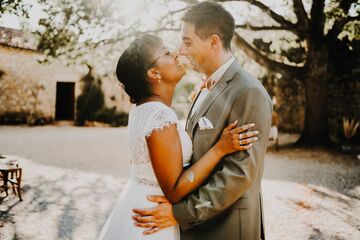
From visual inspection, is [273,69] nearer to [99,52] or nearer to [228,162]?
[99,52]

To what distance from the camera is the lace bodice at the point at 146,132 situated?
2.18 m

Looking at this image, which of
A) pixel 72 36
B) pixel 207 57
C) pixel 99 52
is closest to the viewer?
pixel 207 57

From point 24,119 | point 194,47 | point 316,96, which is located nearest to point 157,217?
point 194,47

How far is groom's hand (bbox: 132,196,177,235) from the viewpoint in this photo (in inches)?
87.8

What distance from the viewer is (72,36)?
11.9m

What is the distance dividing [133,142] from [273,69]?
12551mm

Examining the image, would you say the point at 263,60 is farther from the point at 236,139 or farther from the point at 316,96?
the point at 236,139

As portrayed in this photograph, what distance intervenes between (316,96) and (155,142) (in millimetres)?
13064

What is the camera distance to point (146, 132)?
86.2 inches

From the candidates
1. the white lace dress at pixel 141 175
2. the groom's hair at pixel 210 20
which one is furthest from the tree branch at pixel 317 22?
the white lace dress at pixel 141 175

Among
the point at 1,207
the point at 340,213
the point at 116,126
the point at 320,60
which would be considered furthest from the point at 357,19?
the point at 116,126

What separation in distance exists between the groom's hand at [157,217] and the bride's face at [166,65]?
736 millimetres

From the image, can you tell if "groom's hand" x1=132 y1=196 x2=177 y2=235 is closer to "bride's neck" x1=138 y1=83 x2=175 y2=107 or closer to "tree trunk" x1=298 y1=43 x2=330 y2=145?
"bride's neck" x1=138 y1=83 x2=175 y2=107

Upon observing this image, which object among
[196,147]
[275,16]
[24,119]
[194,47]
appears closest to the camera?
[196,147]
